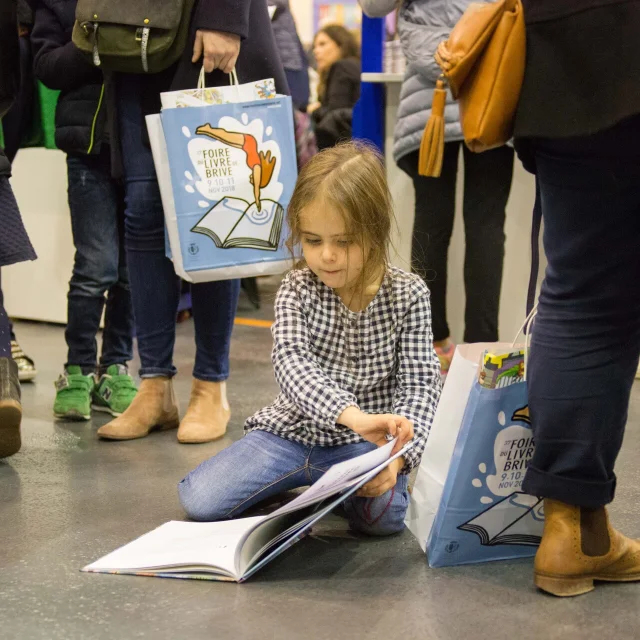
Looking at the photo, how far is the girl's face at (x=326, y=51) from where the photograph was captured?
5336 mm

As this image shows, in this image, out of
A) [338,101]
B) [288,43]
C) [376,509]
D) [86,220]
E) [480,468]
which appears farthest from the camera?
[338,101]

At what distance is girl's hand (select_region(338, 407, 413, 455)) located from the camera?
1456 millimetres

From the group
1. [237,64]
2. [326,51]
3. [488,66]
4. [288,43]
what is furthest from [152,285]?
[326,51]

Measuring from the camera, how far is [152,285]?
7.20 feet

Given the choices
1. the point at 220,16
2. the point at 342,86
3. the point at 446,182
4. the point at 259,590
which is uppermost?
the point at 220,16

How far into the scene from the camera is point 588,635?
1259mm

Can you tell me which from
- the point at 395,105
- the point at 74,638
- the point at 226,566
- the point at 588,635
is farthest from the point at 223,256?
the point at 395,105

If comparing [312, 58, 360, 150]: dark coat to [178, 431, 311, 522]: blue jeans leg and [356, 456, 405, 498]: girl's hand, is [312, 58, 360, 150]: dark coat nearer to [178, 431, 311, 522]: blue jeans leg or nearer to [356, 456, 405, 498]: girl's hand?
[178, 431, 311, 522]: blue jeans leg

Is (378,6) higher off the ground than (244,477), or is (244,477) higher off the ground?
(378,6)

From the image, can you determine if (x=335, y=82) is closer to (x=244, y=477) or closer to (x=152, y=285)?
(x=152, y=285)

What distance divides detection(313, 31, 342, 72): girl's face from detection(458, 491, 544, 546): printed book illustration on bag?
13.5 ft

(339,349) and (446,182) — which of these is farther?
(446,182)

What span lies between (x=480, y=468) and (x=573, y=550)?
177 mm

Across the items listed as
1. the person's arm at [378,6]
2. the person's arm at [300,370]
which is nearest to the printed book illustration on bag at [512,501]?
the person's arm at [300,370]
